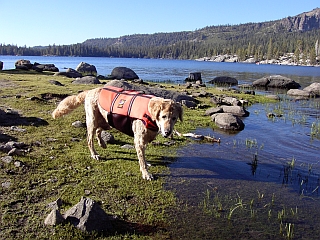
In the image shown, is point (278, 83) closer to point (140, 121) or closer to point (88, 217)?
point (140, 121)

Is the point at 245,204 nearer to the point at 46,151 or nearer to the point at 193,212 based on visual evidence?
the point at 193,212

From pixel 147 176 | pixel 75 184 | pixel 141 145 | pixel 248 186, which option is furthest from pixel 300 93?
pixel 75 184

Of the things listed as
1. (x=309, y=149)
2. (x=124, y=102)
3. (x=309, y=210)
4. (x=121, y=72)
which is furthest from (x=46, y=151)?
(x=121, y=72)

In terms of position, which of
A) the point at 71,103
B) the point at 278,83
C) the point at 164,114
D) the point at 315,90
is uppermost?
the point at 164,114

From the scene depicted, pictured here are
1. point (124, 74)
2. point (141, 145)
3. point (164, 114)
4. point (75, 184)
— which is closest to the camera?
point (75, 184)

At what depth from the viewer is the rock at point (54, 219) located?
511cm

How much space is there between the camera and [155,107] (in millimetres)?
7188

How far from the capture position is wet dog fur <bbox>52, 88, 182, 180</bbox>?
7082mm

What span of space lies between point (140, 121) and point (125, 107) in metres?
0.62

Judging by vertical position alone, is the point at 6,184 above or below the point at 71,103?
below

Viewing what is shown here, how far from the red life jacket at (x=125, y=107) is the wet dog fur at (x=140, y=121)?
15 cm

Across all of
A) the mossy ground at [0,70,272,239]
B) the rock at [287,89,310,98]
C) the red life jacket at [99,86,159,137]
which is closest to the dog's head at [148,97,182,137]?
the red life jacket at [99,86,159,137]

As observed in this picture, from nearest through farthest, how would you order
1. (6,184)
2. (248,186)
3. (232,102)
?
(6,184), (248,186), (232,102)

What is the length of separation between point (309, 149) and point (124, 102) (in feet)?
23.0
